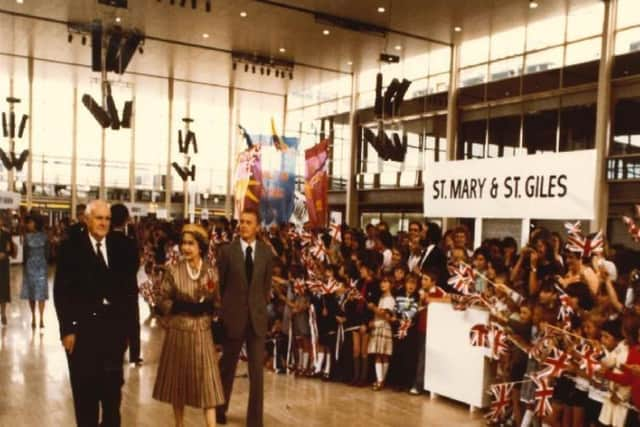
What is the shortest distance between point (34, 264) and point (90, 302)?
4.96m

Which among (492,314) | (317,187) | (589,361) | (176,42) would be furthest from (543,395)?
(176,42)

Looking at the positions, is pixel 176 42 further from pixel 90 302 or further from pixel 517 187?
pixel 90 302

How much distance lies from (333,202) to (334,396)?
13358 millimetres

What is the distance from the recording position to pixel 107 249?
143 inches

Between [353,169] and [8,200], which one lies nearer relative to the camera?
[8,200]

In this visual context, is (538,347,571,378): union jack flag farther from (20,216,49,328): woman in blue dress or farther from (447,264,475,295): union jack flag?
(20,216,49,328): woman in blue dress

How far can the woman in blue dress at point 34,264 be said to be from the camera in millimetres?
7766

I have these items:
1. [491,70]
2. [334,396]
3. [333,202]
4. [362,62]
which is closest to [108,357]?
[334,396]

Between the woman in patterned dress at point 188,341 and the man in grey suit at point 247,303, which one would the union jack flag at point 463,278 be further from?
the woman in patterned dress at point 188,341

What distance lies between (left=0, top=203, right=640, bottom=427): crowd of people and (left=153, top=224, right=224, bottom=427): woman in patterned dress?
0.02 m

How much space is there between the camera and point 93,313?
11.4 feet

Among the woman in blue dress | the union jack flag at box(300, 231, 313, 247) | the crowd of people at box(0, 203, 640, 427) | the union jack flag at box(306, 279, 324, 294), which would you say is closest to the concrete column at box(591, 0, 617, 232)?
the crowd of people at box(0, 203, 640, 427)

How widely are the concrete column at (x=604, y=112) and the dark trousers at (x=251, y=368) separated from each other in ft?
28.7

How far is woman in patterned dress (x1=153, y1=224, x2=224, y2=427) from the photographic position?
3715 mm
